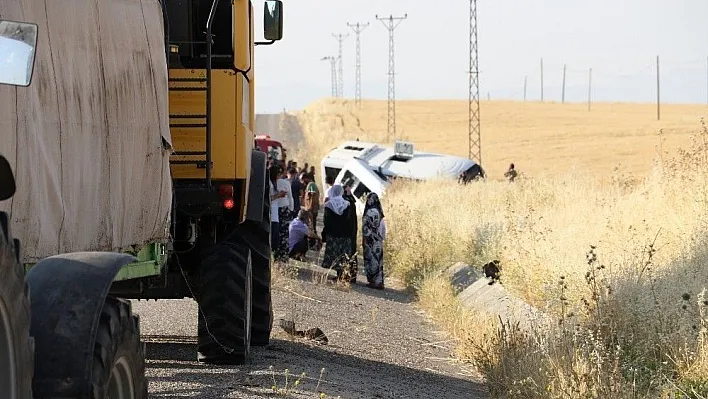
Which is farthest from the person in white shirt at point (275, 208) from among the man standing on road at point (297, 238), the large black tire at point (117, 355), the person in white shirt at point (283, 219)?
the large black tire at point (117, 355)

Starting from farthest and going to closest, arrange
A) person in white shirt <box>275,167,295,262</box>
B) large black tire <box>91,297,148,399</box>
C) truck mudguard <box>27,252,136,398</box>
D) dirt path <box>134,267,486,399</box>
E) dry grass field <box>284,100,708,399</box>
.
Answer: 1. person in white shirt <box>275,167,295,262</box>
2. dry grass field <box>284,100,708,399</box>
3. dirt path <box>134,267,486,399</box>
4. large black tire <box>91,297,148,399</box>
5. truck mudguard <box>27,252,136,398</box>

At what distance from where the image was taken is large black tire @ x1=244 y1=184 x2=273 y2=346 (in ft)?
39.1

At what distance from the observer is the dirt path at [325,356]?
33.0 ft

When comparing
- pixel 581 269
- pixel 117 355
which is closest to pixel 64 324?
pixel 117 355

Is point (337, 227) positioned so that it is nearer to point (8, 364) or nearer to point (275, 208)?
point (275, 208)

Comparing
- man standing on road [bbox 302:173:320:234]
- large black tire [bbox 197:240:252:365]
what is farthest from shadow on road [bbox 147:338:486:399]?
man standing on road [bbox 302:173:320:234]

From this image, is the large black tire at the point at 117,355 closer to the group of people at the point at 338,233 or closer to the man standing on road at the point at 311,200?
the group of people at the point at 338,233

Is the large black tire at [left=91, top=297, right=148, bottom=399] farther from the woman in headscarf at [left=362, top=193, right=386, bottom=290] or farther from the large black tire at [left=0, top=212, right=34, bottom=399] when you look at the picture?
the woman in headscarf at [left=362, top=193, right=386, bottom=290]

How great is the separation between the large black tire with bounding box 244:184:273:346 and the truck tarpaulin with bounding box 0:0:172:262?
340 cm

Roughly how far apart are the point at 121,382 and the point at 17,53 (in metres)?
1.60

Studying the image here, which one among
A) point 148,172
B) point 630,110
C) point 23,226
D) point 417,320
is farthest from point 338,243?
point 630,110

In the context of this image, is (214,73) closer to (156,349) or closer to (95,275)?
(156,349)

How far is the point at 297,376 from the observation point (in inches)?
405

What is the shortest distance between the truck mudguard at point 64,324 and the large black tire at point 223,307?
20.1 feet
